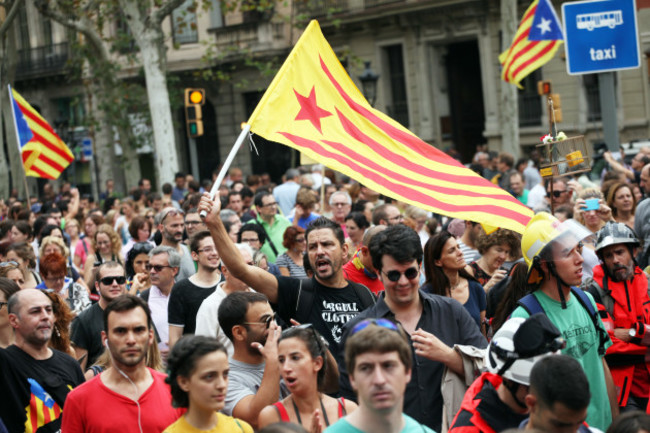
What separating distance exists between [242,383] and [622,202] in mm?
5034

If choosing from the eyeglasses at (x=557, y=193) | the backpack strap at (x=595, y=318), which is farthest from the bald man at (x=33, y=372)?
the eyeglasses at (x=557, y=193)

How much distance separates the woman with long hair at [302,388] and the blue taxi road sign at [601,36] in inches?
288

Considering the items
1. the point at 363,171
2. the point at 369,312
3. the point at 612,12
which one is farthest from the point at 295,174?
the point at 369,312

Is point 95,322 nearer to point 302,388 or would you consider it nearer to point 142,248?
point 142,248

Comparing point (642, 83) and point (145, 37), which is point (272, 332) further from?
point (642, 83)

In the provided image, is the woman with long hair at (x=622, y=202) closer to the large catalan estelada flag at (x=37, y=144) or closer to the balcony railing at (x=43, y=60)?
the large catalan estelada flag at (x=37, y=144)

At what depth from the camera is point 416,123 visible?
31672 mm

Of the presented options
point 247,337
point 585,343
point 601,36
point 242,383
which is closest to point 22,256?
point 247,337

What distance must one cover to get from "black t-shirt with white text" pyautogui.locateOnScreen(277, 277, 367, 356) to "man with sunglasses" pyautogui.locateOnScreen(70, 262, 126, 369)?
1.63 m

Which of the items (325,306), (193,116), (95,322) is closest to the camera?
(325,306)

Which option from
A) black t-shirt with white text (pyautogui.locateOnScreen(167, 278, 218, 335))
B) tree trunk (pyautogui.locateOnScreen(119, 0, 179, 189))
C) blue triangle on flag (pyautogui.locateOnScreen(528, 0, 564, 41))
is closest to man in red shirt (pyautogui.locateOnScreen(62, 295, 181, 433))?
black t-shirt with white text (pyautogui.locateOnScreen(167, 278, 218, 335))

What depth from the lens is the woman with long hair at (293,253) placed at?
30.5 ft

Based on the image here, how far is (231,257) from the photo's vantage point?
5488mm

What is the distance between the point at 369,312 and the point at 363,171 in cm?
147
